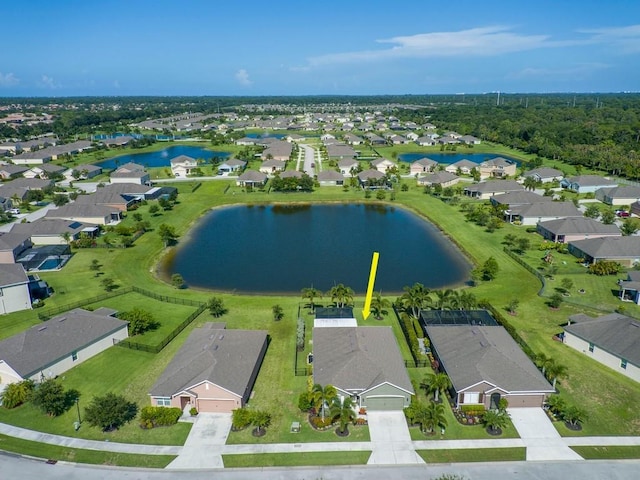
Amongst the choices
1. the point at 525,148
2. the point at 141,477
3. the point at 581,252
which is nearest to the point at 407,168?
the point at 525,148

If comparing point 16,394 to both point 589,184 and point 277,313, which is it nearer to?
point 277,313

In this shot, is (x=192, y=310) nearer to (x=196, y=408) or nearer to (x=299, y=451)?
(x=196, y=408)

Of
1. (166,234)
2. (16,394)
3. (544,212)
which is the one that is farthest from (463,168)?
(16,394)

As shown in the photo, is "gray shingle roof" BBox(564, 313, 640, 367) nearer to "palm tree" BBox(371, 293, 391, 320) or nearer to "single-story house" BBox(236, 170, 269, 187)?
"palm tree" BBox(371, 293, 391, 320)

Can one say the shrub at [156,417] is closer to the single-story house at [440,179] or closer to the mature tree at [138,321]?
the mature tree at [138,321]

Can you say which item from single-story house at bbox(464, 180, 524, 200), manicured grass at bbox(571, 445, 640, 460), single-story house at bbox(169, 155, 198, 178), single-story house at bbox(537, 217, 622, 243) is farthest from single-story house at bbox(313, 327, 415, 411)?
single-story house at bbox(169, 155, 198, 178)

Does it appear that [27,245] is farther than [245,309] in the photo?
Yes
